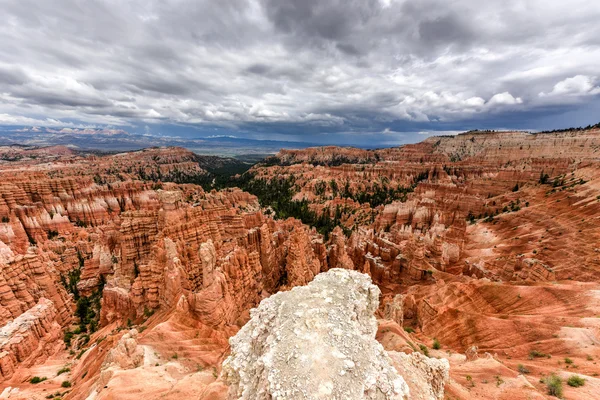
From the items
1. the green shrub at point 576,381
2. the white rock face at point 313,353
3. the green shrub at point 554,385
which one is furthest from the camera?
the green shrub at point 576,381

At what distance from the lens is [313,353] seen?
7109mm

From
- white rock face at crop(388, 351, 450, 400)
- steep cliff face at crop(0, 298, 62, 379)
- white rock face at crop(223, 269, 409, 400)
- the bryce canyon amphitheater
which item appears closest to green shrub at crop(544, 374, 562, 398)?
the bryce canyon amphitheater

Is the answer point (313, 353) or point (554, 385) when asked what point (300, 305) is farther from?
point (554, 385)

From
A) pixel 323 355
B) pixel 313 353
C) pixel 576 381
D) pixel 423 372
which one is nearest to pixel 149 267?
pixel 313 353

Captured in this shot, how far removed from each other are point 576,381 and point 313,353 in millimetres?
16457

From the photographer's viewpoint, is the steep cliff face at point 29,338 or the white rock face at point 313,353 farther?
the steep cliff face at point 29,338

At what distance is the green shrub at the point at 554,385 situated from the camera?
505 inches

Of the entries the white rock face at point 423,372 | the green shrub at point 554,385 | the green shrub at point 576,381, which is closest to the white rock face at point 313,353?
the white rock face at point 423,372

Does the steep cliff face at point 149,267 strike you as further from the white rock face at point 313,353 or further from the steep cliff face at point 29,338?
the white rock face at point 313,353

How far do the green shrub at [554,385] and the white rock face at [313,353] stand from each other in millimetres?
11527

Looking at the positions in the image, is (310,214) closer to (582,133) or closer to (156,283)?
(156,283)

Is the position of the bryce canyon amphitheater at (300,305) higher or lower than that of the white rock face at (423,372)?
lower

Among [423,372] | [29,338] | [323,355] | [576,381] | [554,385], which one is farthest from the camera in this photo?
[29,338]

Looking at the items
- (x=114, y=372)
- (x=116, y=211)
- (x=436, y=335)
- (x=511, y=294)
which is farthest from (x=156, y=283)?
(x=116, y=211)
